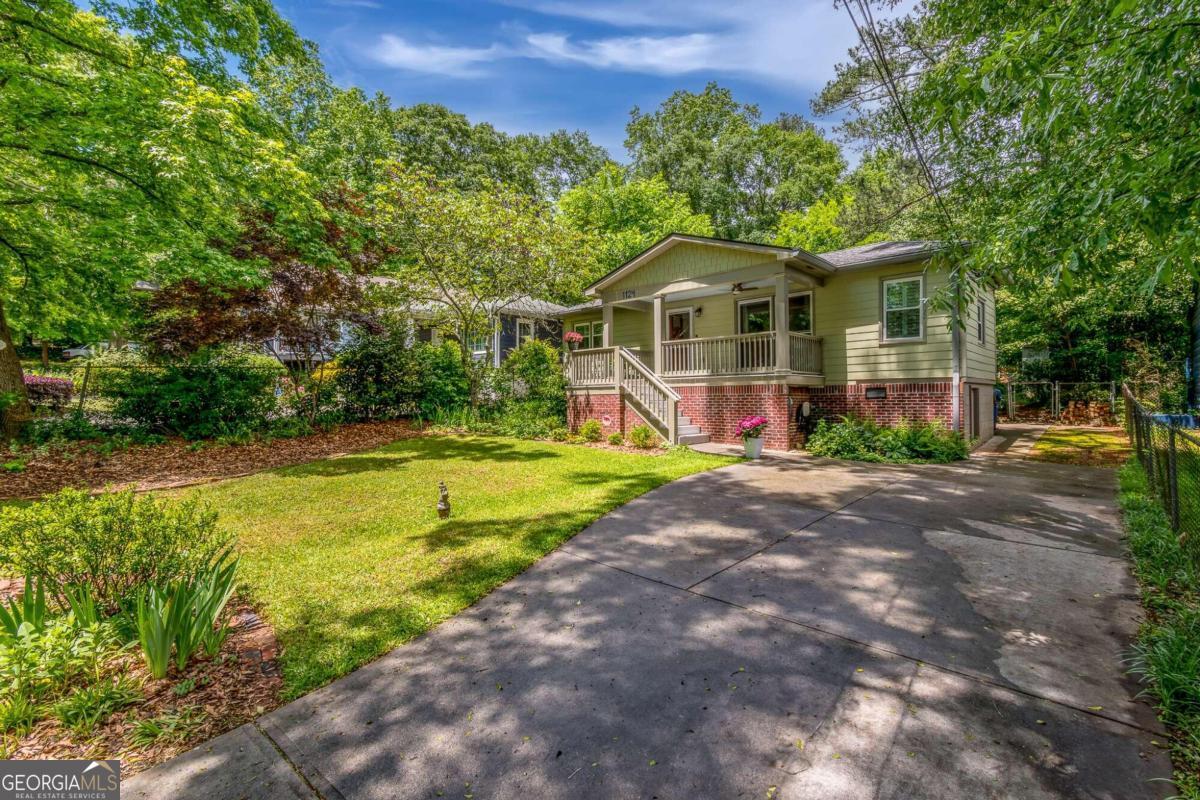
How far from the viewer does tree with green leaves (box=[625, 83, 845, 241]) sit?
1171 inches

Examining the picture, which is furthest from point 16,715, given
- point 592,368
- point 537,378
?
point 537,378

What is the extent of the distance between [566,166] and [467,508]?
110 feet

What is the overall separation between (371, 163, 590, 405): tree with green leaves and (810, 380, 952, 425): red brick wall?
7151 mm

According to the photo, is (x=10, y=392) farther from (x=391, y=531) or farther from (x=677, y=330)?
(x=677, y=330)

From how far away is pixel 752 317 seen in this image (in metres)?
14.1

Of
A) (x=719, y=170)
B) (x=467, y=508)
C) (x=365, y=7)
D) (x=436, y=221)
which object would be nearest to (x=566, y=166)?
(x=719, y=170)

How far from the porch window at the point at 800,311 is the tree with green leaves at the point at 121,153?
11.3 meters

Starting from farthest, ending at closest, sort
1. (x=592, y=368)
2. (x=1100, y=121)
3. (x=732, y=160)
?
1. (x=732, y=160)
2. (x=592, y=368)
3. (x=1100, y=121)

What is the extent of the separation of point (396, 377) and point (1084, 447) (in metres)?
16.8

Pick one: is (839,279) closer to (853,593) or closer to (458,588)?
(853,593)

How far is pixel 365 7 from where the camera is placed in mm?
7906

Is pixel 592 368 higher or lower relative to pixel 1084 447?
higher

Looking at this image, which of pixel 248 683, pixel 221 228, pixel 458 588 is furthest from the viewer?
pixel 221 228

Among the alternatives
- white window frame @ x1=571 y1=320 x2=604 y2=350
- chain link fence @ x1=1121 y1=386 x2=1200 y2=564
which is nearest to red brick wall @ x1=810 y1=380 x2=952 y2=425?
chain link fence @ x1=1121 y1=386 x2=1200 y2=564
